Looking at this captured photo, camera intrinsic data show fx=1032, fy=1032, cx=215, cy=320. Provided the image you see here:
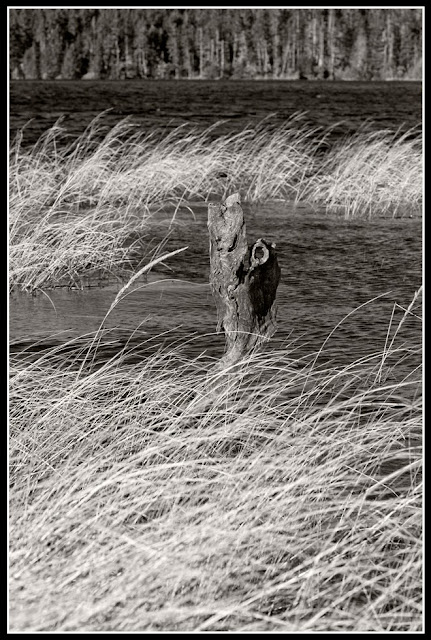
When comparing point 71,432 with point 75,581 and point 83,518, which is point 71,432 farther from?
point 75,581

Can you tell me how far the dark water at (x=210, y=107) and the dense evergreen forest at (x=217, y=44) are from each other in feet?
59.1

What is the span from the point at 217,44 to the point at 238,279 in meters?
102

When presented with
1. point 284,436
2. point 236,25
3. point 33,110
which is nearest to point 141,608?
point 284,436

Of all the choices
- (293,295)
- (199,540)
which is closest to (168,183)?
(293,295)

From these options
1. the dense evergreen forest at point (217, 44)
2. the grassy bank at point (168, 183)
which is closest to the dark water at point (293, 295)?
the grassy bank at point (168, 183)

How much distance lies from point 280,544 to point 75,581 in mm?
810

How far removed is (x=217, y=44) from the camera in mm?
105000

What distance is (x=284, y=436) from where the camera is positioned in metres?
5.04

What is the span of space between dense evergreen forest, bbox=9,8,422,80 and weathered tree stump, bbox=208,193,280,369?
92800 millimetres

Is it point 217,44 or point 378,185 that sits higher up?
point 217,44

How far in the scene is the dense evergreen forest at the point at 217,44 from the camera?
98.5 m

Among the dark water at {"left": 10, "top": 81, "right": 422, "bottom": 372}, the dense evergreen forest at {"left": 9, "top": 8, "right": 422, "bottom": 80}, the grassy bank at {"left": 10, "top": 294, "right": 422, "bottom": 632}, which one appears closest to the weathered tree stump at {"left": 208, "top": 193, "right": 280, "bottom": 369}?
the dark water at {"left": 10, "top": 81, "right": 422, "bottom": 372}

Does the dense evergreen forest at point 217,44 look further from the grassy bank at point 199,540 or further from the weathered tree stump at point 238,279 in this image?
the grassy bank at point 199,540

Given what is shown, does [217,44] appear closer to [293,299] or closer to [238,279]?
[293,299]
